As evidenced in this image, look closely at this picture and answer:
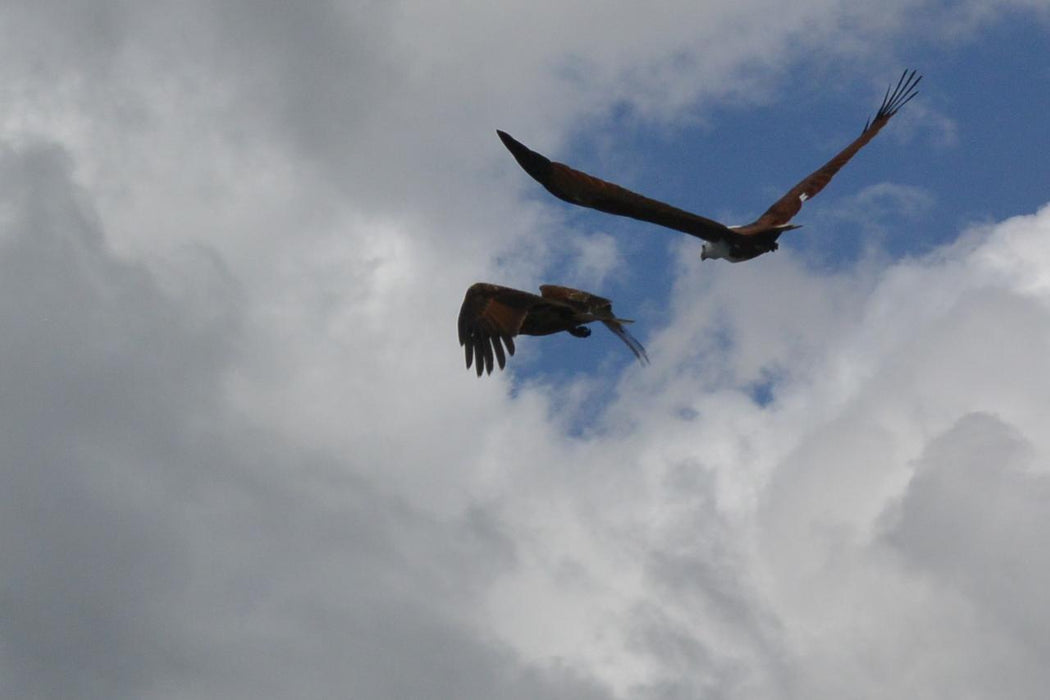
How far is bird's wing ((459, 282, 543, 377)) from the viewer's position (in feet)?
118

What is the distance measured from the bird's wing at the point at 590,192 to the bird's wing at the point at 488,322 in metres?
4.47

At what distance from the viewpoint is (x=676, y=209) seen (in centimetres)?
3238

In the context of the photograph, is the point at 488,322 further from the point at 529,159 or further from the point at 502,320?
the point at 529,159

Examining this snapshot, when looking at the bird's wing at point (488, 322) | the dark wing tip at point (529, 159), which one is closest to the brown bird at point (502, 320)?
the bird's wing at point (488, 322)

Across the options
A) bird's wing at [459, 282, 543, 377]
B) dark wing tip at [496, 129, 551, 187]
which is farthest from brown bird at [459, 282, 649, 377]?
dark wing tip at [496, 129, 551, 187]

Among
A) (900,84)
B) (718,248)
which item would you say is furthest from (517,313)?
(900,84)

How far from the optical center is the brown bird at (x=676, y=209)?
30891mm

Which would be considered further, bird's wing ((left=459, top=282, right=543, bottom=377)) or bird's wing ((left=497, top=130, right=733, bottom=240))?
bird's wing ((left=459, top=282, right=543, bottom=377))

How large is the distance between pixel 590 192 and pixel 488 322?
5793mm

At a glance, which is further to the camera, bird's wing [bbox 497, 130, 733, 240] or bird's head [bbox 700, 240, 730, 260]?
bird's head [bbox 700, 240, 730, 260]

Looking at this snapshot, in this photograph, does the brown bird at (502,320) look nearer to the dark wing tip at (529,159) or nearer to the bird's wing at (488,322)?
the bird's wing at (488,322)

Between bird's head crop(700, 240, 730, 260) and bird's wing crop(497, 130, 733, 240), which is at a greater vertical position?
bird's head crop(700, 240, 730, 260)

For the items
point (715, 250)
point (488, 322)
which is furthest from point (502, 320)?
point (715, 250)

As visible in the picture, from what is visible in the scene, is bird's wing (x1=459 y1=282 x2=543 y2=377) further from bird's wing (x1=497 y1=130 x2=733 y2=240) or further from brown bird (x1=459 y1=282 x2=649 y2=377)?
bird's wing (x1=497 y1=130 x2=733 y2=240)
